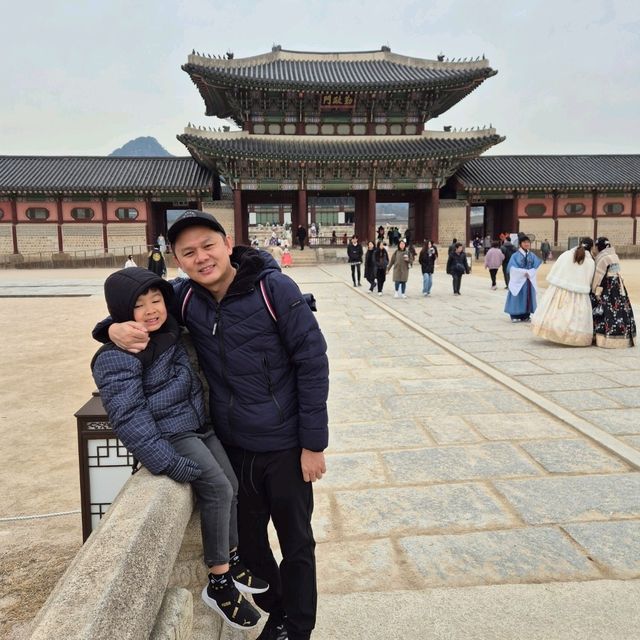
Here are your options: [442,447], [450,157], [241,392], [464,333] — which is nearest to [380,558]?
[241,392]

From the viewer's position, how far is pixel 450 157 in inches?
1107

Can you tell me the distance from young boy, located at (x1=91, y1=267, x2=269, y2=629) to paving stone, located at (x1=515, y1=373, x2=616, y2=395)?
4.67 metres

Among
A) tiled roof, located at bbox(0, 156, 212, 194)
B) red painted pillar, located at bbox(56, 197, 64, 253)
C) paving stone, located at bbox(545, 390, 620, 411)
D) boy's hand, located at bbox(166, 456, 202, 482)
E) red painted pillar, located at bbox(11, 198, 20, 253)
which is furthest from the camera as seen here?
red painted pillar, located at bbox(56, 197, 64, 253)

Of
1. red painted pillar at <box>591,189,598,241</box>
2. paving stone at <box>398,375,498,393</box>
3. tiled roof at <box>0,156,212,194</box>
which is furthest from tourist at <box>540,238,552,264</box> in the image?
paving stone at <box>398,375,498,393</box>

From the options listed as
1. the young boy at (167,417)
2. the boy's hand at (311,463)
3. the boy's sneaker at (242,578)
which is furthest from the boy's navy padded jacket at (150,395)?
→ the boy's sneaker at (242,578)

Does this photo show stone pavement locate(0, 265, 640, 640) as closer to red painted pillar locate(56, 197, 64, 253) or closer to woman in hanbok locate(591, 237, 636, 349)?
woman in hanbok locate(591, 237, 636, 349)

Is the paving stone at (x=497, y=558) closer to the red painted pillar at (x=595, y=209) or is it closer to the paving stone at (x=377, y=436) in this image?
the paving stone at (x=377, y=436)

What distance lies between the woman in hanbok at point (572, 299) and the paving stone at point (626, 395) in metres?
2.24

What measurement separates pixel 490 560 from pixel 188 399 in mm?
1786

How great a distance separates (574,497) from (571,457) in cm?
69

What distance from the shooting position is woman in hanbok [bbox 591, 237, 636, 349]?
777 cm

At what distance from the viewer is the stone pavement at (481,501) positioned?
245 cm

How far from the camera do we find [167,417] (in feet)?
Answer: 6.79

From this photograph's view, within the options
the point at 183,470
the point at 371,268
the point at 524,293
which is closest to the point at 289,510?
the point at 183,470
